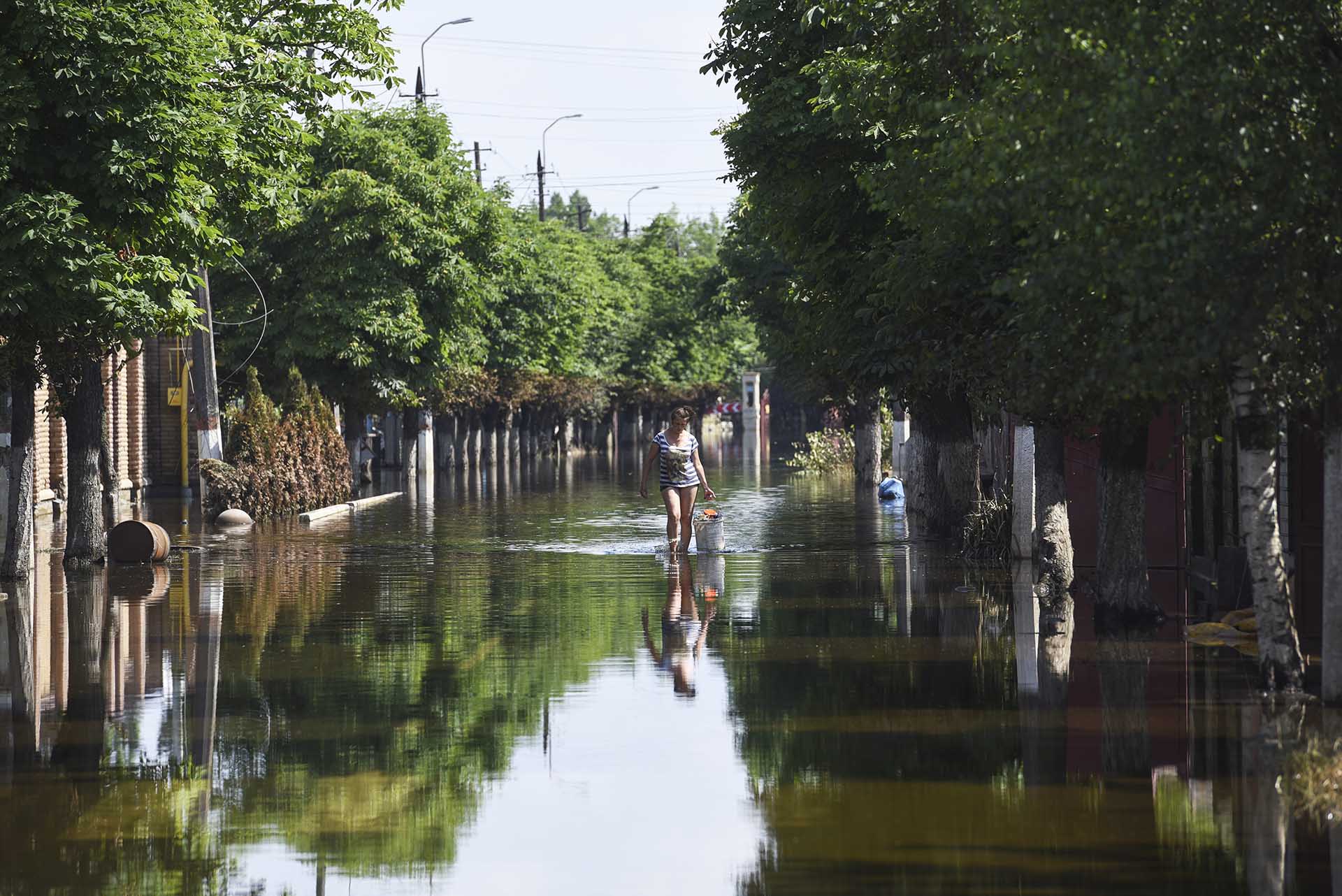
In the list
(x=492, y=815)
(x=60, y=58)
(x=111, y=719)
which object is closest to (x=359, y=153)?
(x=60, y=58)

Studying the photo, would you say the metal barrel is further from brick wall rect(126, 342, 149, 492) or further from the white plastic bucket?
brick wall rect(126, 342, 149, 492)

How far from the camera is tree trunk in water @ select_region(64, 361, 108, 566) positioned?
20984mm

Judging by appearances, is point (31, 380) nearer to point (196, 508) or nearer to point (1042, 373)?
point (1042, 373)

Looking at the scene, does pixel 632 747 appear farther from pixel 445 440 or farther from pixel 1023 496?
pixel 445 440

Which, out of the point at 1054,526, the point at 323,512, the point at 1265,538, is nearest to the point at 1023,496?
the point at 1054,526

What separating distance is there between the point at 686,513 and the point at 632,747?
1218 centimetres

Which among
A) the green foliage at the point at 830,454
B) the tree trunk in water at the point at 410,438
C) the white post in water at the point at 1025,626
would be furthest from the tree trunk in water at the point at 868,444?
the white post in water at the point at 1025,626

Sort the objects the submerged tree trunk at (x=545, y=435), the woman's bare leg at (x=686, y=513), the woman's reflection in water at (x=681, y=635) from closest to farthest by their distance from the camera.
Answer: the woman's reflection in water at (x=681, y=635)
the woman's bare leg at (x=686, y=513)
the submerged tree trunk at (x=545, y=435)

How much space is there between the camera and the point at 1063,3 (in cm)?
981

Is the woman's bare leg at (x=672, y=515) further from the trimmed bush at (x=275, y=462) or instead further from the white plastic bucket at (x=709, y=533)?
the trimmed bush at (x=275, y=462)

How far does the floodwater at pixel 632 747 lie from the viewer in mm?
7352

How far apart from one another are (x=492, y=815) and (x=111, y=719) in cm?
366

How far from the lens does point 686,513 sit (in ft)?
72.2

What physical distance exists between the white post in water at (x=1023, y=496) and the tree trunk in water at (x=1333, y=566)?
26.2 feet
